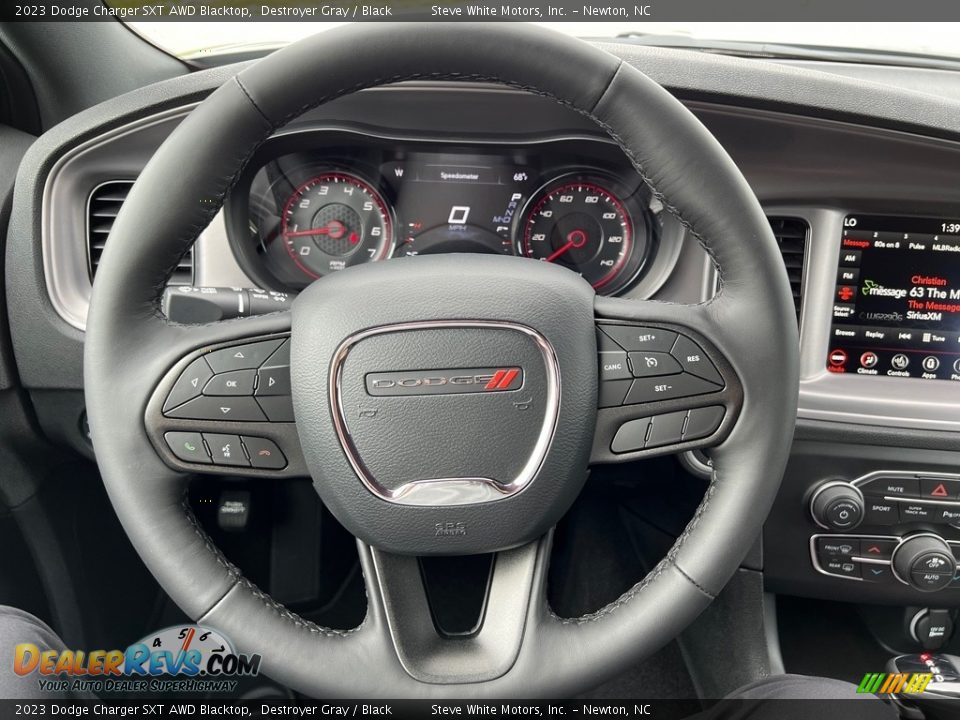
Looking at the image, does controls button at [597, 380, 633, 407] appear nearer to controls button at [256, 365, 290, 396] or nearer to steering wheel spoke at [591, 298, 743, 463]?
steering wheel spoke at [591, 298, 743, 463]

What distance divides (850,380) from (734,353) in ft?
2.07

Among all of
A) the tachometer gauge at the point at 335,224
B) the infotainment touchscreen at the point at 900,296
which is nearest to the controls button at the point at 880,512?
the infotainment touchscreen at the point at 900,296

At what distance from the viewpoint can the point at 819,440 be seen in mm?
1456

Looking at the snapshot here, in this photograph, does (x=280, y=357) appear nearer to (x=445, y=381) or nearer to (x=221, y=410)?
(x=221, y=410)

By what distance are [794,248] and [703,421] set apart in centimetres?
60

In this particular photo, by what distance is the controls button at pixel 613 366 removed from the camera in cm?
98

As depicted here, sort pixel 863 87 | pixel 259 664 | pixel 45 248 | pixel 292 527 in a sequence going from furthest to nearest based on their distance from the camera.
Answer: pixel 292 527 → pixel 45 248 → pixel 863 87 → pixel 259 664

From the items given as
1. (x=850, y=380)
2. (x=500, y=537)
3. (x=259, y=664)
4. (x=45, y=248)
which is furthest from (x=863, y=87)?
(x=45, y=248)

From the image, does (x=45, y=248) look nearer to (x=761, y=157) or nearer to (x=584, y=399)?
(x=584, y=399)

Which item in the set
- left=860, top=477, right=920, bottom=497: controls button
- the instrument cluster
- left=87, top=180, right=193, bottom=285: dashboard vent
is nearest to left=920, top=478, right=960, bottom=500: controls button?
left=860, top=477, right=920, bottom=497: controls button

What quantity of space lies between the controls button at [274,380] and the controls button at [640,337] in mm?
378

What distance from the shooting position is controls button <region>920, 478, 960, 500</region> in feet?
4.74

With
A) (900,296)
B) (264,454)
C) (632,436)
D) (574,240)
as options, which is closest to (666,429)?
(632,436)

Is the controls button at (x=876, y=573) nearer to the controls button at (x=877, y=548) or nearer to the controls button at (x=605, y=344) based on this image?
the controls button at (x=877, y=548)
